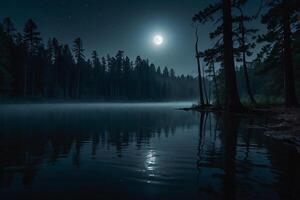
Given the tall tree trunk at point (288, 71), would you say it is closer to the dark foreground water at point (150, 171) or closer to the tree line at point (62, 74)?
the dark foreground water at point (150, 171)

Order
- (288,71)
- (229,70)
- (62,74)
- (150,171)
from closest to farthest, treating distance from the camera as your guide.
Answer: (150,171) → (229,70) → (288,71) → (62,74)

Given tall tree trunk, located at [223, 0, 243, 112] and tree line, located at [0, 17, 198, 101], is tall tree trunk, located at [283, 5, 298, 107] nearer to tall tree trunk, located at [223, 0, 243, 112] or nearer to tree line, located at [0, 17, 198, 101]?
tall tree trunk, located at [223, 0, 243, 112]

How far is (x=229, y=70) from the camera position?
17.0 meters

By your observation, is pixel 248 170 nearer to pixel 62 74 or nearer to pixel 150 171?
pixel 150 171

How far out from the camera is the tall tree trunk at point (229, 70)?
664 inches

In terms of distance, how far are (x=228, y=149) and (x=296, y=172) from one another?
7.83 ft

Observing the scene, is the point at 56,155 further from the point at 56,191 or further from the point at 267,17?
the point at 267,17

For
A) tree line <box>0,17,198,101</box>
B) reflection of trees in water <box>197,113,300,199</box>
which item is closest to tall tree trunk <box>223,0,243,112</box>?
reflection of trees in water <box>197,113,300,199</box>

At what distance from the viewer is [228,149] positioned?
6.76 m

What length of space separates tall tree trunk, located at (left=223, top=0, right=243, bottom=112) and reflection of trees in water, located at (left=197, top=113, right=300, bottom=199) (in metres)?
9.62

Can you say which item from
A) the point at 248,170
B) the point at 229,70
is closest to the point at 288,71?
the point at 229,70

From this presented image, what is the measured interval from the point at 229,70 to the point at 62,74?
2582 inches

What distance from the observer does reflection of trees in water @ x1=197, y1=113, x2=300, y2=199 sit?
3598 mm

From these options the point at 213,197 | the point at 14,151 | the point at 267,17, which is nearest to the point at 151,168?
the point at 213,197
